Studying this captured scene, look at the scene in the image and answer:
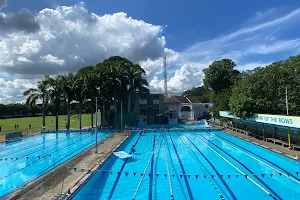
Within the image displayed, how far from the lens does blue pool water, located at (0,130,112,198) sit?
15.9 m

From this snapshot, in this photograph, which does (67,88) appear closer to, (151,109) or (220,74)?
(151,109)

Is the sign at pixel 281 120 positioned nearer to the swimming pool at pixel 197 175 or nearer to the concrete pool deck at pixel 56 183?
the swimming pool at pixel 197 175

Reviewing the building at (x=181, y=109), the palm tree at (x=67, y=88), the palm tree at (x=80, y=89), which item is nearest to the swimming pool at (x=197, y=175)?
the palm tree at (x=80, y=89)

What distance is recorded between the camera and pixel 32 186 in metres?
12.8

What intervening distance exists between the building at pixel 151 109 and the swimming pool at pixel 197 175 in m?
29.6

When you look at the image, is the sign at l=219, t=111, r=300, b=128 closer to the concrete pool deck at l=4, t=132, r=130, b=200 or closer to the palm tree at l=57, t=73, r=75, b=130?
the concrete pool deck at l=4, t=132, r=130, b=200

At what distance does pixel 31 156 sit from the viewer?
22984 millimetres

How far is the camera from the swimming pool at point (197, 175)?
42.5ft

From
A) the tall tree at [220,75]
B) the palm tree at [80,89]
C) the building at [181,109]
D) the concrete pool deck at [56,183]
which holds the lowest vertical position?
the concrete pool deck at [56,183]

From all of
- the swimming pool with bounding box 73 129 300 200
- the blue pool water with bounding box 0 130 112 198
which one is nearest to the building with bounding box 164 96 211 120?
the blue pool water with bounding box 0 130 112 198

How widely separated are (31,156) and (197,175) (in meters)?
16.4

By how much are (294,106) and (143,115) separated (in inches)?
1310

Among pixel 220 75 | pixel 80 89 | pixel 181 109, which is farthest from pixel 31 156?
pixel 220 75

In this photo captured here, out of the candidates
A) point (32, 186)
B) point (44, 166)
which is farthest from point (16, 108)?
point (32, 186)
